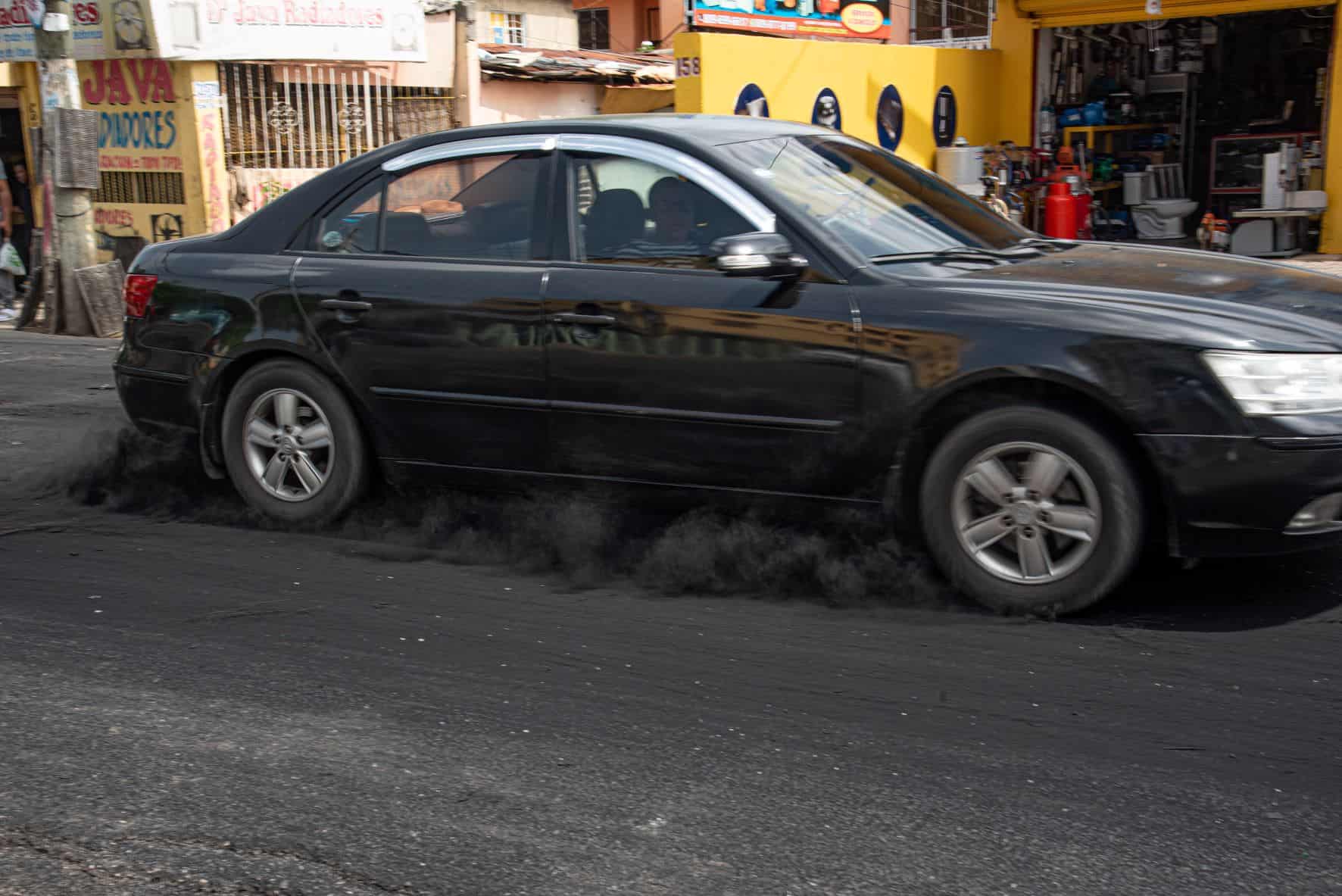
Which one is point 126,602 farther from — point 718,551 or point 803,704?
point 803,704

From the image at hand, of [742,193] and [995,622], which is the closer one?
[995,622]

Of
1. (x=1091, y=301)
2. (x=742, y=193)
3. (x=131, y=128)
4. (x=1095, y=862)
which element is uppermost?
(x=131, y=128)

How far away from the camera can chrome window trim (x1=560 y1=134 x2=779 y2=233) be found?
5047 millimetres

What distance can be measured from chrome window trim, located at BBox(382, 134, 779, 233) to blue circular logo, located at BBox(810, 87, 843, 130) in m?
→ 14.4

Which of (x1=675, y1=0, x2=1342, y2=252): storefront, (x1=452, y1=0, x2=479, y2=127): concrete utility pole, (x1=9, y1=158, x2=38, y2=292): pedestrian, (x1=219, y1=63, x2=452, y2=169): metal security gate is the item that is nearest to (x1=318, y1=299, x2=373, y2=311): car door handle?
(x1=219, y1=63, x2=452, y2=169): metal security gate

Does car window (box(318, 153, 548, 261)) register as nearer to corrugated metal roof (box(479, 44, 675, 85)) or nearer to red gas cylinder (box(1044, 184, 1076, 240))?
red gas cylinder (box(1044, 184, 1076, 240))

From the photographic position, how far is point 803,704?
13.1ft

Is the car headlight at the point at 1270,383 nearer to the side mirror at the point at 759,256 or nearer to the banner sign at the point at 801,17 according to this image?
the side mirror at the point at 759,256

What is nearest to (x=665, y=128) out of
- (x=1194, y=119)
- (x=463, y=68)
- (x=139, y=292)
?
(x=139, y=292)


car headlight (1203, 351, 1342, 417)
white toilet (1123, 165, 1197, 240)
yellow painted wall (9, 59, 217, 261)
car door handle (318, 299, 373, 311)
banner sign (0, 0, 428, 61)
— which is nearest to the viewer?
car headlight (1203, 351, 1342, 417)

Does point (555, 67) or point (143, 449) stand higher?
point (555, 67)

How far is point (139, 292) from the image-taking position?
20.6ft

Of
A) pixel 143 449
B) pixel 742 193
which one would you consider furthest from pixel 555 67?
pixel 742 193

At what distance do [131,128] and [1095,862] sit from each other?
54.8 ft
